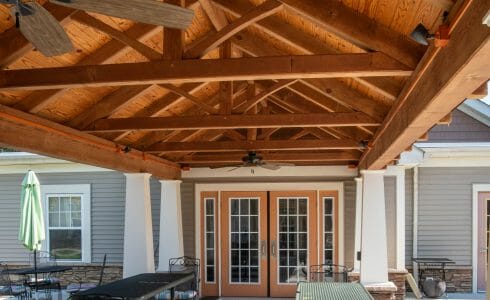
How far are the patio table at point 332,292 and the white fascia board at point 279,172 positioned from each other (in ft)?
17.1

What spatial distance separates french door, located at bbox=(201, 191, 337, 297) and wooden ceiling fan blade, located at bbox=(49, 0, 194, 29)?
8813 mm

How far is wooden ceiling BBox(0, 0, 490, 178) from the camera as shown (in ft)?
11.7

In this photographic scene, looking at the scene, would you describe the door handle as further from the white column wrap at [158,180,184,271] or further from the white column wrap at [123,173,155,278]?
the white column wrap at [123,173,155,278]

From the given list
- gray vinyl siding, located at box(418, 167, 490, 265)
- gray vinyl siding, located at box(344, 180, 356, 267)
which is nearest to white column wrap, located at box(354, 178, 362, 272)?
gray vinyl siding, located at box(344, 180, 356, 267)

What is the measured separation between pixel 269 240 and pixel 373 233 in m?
2.92

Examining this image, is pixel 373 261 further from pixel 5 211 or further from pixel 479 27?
pixel 5 211

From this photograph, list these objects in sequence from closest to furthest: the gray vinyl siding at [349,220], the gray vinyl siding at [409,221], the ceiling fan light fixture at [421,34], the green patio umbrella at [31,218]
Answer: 1. the ceiling fan light fixture at [421,34]
2. the green patio umbrella at [31,218]
3. the gray vinyl siding at [349,220]
4. the gray vinyl siding at [409,221]

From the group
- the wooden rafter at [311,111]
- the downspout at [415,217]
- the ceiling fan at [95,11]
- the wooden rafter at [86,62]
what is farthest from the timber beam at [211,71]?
the downspout at [415,217]

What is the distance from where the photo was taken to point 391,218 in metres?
10.7

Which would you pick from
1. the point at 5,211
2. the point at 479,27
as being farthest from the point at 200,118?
the point at 5,211

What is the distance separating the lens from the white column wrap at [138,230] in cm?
866

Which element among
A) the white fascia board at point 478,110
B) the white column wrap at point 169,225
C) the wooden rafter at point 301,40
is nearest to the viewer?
the wooden rafter at point 301,40

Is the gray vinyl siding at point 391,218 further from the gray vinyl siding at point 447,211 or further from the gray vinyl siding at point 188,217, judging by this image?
the gray vinyl siding at point 188,217

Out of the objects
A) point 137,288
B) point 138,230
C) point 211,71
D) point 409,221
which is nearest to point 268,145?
point 138,230
